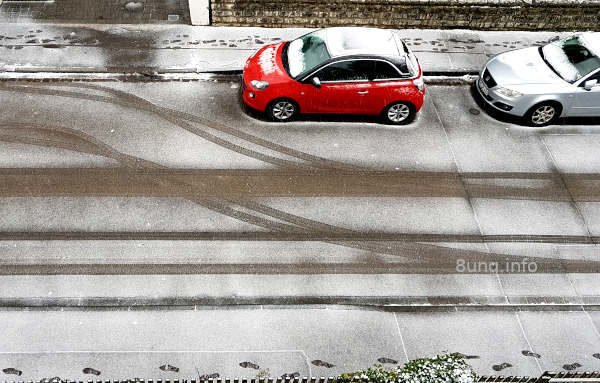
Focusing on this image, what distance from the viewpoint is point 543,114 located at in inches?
495

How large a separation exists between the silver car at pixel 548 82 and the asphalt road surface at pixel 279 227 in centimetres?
55

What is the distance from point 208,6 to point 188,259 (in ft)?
25.3

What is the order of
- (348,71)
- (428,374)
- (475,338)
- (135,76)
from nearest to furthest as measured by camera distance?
(428,374)
(475,338)
(348,71)
(135,76)

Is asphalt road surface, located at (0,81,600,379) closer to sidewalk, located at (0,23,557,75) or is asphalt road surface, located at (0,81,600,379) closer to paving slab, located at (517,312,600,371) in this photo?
paving slab, located at (517,312,600,371)

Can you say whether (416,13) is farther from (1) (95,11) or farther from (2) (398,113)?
(1) (95,11)

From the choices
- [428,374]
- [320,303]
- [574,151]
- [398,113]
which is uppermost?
[398,113]

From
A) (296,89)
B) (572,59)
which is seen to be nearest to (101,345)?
(296,89)

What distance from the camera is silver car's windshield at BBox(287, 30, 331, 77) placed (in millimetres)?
11938

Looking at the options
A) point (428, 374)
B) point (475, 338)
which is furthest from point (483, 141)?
point (428, 374)

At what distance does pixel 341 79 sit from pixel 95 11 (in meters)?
7.62

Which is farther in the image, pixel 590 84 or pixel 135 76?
pixel 135 76

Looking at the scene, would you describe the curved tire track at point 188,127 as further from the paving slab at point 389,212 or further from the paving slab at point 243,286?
the paving slab at point 243,286

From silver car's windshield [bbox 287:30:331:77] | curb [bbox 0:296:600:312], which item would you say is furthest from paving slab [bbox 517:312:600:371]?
silver car's windshield [bbox 287:30:331:77]

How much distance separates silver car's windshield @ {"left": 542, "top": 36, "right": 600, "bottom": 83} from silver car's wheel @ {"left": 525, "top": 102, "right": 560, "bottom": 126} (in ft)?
2.36
